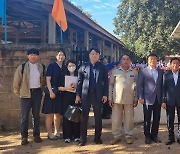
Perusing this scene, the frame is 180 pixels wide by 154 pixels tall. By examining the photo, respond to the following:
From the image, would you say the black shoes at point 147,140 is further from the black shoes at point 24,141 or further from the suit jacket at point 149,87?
the black shoes at point 24,141

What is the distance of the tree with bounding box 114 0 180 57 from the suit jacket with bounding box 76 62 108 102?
23.6 meters

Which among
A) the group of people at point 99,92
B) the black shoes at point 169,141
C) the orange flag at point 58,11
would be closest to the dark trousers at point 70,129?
the group of people at point 99,92

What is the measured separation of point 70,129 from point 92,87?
0.99 meters

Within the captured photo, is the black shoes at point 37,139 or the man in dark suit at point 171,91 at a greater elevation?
the man in dark suit at point 171,91

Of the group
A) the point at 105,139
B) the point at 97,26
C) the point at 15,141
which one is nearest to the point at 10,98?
the point at 15,141

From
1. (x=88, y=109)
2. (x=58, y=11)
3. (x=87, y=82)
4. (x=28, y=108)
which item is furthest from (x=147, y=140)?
(x=58, y=11)

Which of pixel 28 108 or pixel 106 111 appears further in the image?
pixel 106 111

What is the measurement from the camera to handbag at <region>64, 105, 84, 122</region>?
5.43 m

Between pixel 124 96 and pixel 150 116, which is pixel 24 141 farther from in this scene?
pixel 150 116

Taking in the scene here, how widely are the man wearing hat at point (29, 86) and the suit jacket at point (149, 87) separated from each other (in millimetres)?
1867

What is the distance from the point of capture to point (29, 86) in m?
5.62

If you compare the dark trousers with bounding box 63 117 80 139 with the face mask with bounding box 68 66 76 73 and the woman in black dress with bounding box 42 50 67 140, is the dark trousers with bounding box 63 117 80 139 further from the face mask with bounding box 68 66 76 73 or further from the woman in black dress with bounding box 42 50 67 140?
the face mask with bounding box 68 66 76 73

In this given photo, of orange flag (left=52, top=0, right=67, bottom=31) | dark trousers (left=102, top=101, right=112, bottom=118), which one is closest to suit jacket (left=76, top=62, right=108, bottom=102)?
dark trousers (left=102, top=101, right=112, bottom=118)

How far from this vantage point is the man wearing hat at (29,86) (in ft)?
18.4
